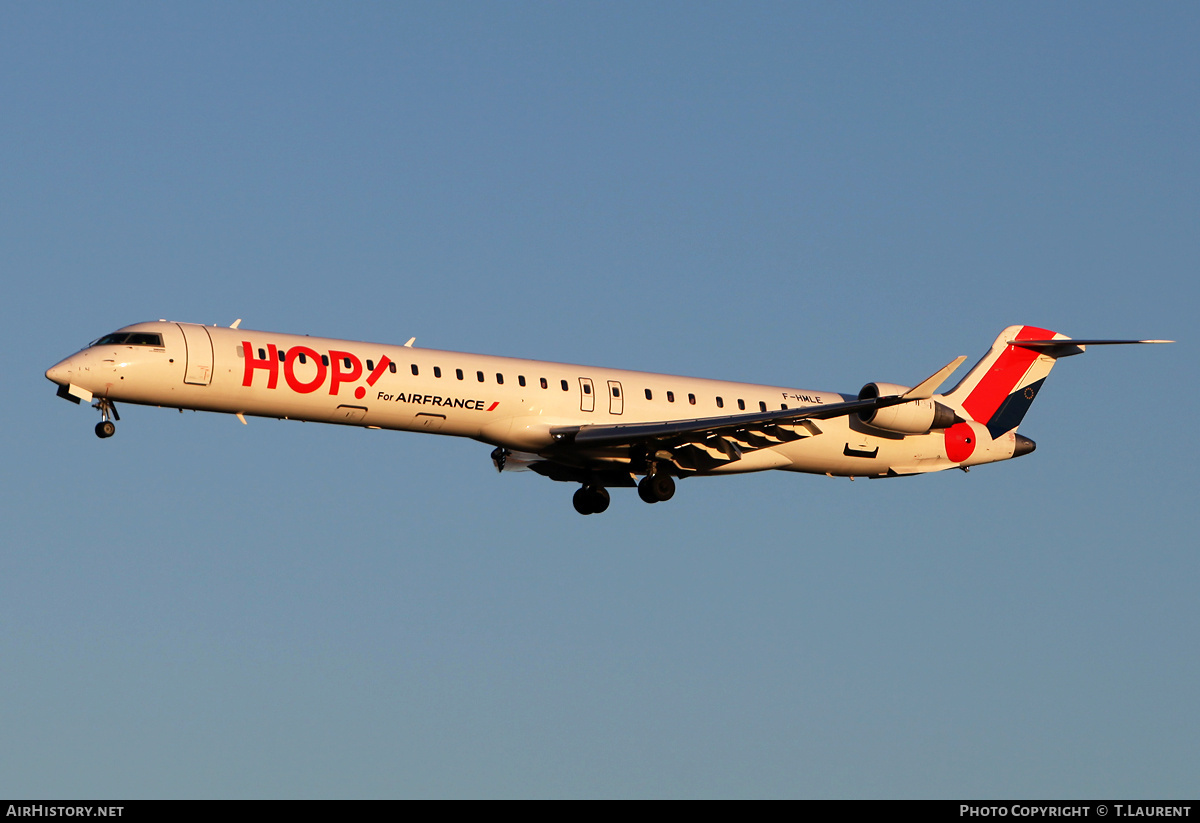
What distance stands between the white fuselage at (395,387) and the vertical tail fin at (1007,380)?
198 inches

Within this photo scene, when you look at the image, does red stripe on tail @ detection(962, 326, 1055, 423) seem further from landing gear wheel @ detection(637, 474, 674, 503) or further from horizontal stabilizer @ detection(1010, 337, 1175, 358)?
landing gear wheel @ detection(637, 474, 674, 503)

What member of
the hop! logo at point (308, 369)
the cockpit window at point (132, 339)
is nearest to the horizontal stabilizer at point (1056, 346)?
the hop! logo at point (308, 369)

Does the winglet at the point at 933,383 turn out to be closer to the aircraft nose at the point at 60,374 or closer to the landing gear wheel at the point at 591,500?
the landing gear wheel at the point at 591,500

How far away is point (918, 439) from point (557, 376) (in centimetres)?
942

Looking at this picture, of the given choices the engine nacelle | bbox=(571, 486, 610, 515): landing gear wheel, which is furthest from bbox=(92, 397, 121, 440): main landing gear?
the engine nacelle

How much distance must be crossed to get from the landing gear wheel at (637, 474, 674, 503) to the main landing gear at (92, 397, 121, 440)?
1100 cm

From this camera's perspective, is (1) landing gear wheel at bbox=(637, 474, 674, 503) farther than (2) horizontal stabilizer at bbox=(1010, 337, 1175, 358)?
No

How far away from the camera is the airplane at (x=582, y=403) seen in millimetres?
30422

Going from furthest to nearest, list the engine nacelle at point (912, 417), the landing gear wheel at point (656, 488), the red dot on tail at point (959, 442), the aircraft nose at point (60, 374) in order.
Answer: the red dot on tail at point (959, 442) → the engine nacelle at point (912, 417) → the landing gear wheel at point (656, 488) → the aircraft nose at point (60, 374)

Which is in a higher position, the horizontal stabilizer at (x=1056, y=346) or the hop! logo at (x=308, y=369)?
the horizontal stabilizer at (x=1056, y=346)

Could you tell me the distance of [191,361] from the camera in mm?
30328

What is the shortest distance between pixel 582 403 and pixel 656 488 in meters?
2.57

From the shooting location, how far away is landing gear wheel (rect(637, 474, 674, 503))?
113 feet
